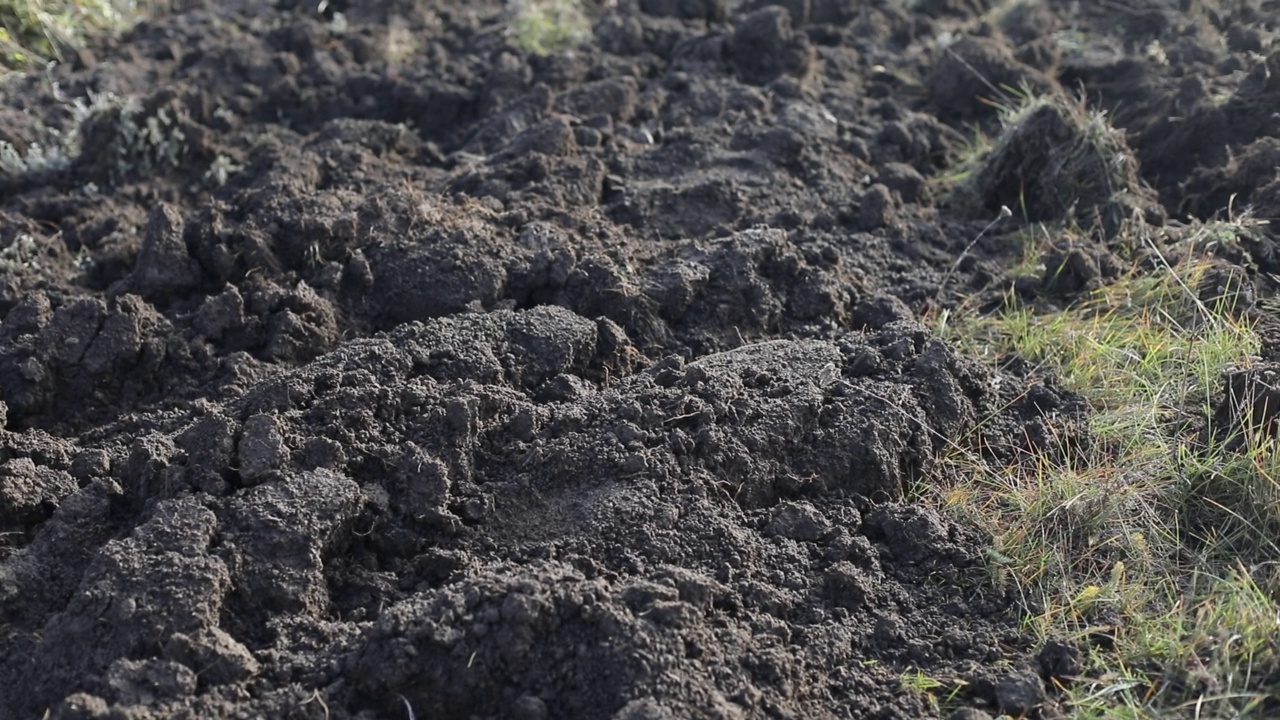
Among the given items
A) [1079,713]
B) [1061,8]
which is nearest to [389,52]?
[1061,8]

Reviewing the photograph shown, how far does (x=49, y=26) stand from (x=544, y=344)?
3.35 meters

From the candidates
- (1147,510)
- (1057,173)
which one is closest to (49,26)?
(1057,173)

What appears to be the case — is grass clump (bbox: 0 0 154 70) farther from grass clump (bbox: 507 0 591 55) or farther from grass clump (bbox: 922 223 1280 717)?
grass clump (bbox: 922 223 1280 717)

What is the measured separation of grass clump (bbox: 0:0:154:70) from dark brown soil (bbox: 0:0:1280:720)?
9.2 inches

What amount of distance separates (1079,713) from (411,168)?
120 inches

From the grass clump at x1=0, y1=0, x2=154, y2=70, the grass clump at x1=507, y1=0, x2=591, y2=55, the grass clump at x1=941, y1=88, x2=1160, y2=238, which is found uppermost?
the grass clump at x1=0, y1=0, x2=154, y2=70

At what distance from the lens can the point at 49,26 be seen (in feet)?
18.8

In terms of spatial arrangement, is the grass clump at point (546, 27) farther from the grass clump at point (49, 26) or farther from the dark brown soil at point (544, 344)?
the grass clump at point (49, 26)

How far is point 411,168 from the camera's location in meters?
4.82

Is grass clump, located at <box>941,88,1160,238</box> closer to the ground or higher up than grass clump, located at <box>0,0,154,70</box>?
closer to the ground

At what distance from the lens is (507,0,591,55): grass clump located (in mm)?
5684

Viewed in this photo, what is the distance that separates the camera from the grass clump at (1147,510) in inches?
113

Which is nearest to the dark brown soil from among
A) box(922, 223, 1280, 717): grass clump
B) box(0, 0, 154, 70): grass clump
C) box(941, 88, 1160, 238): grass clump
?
box(941, 88, 1160, 238): grass clump

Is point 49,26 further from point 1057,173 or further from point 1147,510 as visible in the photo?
point 1147,510
